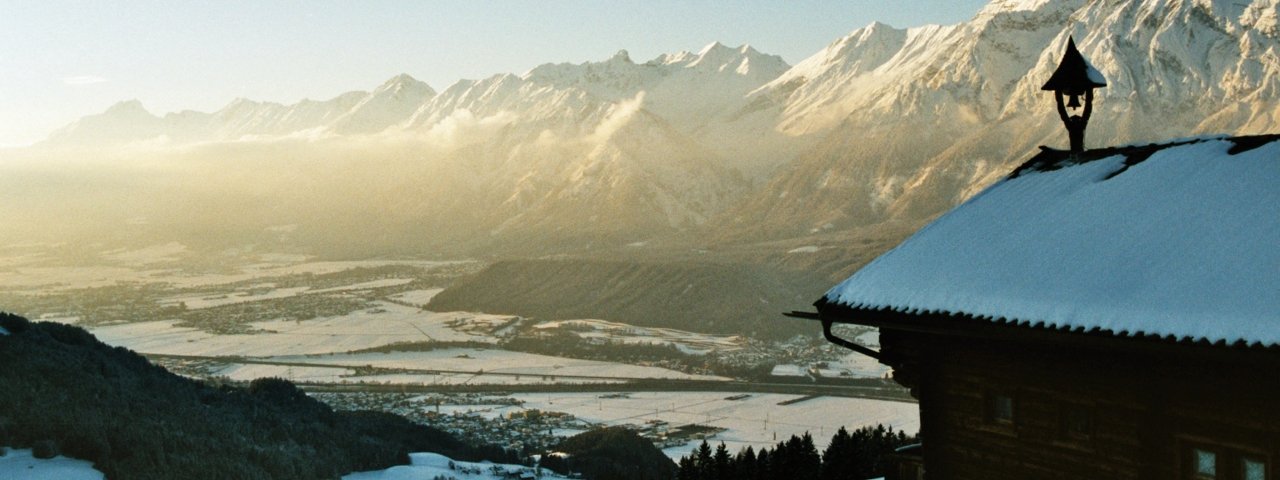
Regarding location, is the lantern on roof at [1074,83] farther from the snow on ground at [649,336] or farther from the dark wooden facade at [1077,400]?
the snow on ground at [649,336]

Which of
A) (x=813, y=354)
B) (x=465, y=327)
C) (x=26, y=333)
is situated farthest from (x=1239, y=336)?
(x=465, y=327)

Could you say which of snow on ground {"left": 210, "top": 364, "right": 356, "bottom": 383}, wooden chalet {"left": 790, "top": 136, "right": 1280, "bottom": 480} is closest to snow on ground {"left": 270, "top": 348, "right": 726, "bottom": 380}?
snow on ground {"left": 210, "top": 364, "right": 356, "bottom": 383}

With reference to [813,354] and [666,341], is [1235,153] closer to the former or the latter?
[813,354]

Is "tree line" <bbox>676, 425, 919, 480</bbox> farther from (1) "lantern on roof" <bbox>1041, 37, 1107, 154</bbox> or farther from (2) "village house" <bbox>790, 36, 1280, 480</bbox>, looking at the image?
(2) "village house" <bbox>790, 36, 1280, 480</bbox>

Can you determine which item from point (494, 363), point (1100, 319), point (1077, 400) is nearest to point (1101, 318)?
point (1100, 319)

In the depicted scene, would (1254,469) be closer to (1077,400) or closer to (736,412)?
(1077,400)

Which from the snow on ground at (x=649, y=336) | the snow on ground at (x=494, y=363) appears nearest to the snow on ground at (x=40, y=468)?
the snow on ground at (x=494, y=363)
